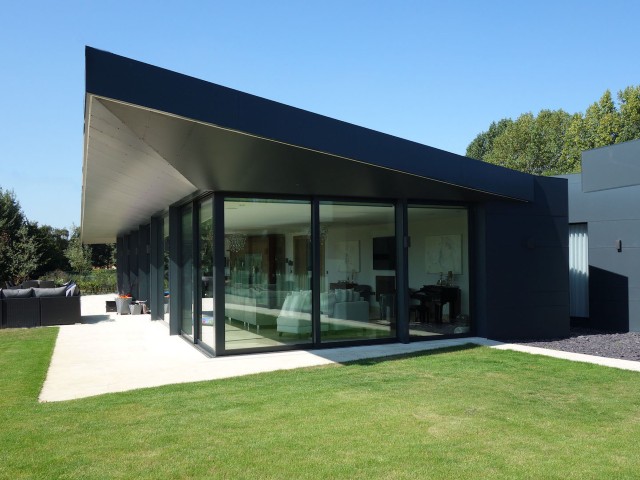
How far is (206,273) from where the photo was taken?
9711 mm

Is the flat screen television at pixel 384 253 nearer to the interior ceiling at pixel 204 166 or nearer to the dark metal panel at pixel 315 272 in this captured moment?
the interior ceiling at pixel 204 166

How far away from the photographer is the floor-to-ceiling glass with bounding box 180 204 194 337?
1090cm

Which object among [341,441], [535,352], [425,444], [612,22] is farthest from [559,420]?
[612,22]

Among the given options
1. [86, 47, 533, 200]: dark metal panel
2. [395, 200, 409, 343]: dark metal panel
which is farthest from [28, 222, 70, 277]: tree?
[86, 47, 533, 200]: dark metal panel

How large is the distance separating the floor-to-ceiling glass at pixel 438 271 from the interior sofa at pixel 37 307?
8.80 m

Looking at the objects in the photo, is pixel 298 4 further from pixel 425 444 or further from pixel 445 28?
pixel 425 444

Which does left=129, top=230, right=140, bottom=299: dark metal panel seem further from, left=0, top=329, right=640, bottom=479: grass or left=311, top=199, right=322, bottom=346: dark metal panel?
left=0, top=329, right=640, bottom=479: grass

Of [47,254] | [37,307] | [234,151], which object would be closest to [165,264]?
[37,307]

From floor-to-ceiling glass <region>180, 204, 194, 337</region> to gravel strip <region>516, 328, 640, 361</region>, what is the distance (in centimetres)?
599

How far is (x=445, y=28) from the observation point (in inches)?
497

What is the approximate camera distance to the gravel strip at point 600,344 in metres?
9.17

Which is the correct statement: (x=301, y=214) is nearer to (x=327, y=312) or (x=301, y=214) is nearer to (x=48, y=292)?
(x=327, y=312)

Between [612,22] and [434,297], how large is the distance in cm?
953

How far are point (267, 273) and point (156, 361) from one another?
211 centimetres
